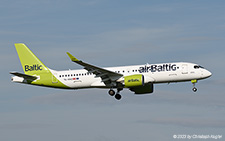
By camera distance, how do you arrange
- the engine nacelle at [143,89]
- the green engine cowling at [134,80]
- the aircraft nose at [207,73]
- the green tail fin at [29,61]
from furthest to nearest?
1. the green tail fin at [29,61]
2. the engine nacelle at [143,89]
3. the aircraft nose at [207,73]
4. the green engine cowling at [134,80]

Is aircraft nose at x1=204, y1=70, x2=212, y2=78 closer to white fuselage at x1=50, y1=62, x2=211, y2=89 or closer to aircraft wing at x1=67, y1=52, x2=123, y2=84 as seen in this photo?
white fuselage at x1=50, y1=62, x2=211, y2=89

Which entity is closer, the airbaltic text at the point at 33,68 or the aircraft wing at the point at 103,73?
the aircraft wing at the point at 103,73

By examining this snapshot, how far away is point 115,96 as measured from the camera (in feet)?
218

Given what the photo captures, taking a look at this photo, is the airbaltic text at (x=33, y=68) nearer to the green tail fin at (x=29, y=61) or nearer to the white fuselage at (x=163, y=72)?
the green tail fin at (x=29, y=61)

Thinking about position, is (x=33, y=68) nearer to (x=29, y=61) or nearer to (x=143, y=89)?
(x=29, y=61)

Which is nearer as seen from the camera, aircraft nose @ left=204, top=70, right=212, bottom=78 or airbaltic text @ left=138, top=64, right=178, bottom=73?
airbaltic text @ left=138, top=64, right=178, bottom=73

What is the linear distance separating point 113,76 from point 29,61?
45.8ft

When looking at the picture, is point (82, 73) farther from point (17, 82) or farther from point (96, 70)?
point (17, 82)

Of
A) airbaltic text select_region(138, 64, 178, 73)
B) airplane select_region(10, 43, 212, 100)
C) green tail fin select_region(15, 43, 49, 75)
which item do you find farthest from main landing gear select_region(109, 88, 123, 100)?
green tail fin select_region(15, 43, 49, 75)

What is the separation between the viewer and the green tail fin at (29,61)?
222ft

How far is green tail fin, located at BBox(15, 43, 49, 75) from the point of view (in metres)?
67.8

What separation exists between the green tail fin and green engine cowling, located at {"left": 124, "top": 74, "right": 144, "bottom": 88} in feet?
41.4

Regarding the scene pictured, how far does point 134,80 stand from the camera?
6097 centimetres

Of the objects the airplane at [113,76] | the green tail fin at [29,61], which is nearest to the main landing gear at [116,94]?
the airplane at [113,76]
